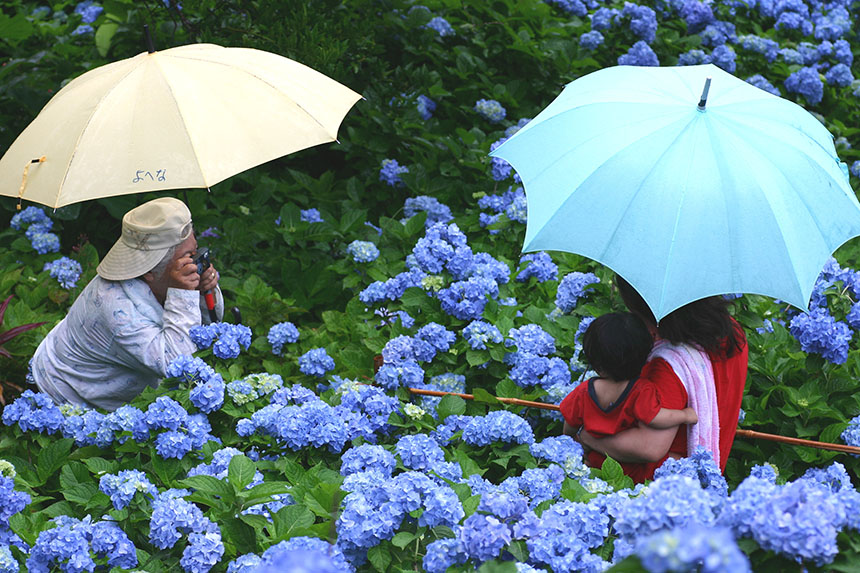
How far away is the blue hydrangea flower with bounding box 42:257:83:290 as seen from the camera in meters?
4.46

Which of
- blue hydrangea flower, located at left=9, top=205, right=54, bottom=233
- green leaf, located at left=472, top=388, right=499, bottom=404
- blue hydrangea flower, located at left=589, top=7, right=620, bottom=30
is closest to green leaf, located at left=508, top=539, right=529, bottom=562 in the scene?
green leaf, located at left=472, top=388, right=499, bottom=404

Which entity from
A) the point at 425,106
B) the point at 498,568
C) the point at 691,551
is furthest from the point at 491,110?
the point at 691,551

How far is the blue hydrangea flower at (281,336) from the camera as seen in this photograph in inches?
152

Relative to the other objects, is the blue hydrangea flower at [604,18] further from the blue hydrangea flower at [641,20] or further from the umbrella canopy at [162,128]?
the umbrella canopy at [162,128]

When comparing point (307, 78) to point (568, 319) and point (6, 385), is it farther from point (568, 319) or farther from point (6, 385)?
point (6, 385)

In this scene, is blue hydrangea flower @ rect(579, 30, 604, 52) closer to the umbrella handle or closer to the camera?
the camera

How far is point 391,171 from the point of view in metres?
5.26

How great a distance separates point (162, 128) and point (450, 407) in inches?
53.9

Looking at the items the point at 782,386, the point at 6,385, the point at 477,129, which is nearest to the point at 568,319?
the point at 782,386

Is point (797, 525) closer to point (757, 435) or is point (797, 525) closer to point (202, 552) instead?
point (202, 552)

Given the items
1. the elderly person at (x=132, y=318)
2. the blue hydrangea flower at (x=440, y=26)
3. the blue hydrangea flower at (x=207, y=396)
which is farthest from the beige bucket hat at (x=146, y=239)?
the blue hydrangea flower at (x=440, y=26)

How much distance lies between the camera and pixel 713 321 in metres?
2.86

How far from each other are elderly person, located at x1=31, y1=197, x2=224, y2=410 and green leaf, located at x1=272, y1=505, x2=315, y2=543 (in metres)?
1.14

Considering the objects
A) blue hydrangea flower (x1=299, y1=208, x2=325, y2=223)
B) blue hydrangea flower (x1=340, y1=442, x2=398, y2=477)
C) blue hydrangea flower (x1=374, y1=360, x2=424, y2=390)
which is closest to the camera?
blue hydrangea flower (x1=340, y1=442, x2=398, y2=477)
